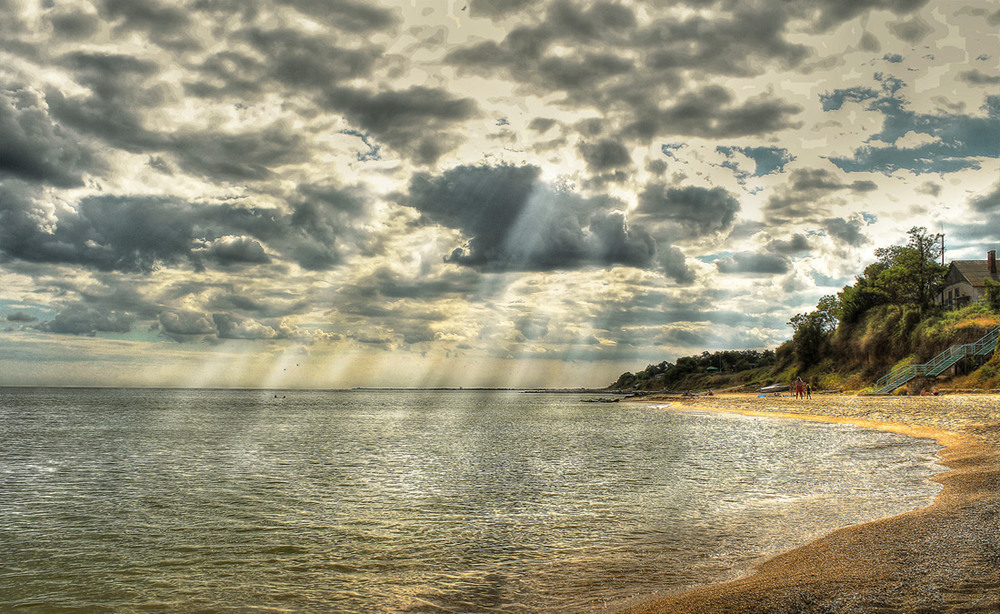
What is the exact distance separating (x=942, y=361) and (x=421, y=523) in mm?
57817

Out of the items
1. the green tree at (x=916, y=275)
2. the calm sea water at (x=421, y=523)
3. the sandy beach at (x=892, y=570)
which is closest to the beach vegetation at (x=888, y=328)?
the green tree at (x=916, y=275)

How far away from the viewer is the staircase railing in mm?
50688

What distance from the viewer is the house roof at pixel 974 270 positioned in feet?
250

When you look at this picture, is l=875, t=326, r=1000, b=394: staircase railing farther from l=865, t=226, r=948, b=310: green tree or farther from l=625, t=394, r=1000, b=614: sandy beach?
l=625, t=394, r=1000, b=614: sandy beach

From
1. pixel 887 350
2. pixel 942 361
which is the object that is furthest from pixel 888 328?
pixel 942 361

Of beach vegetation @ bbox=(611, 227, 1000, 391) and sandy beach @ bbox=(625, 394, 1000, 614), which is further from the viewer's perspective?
beach vegetation @ bbox=(611, 227, 1000, 391)

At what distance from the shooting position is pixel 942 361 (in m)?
54.2

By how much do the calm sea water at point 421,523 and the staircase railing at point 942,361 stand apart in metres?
31.4

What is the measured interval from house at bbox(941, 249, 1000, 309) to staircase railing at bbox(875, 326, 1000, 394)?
2457cm

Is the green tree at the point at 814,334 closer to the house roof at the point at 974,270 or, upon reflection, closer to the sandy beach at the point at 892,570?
the house roof at the point at 974,270

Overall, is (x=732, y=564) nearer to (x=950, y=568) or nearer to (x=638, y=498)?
(x=950, y=568)

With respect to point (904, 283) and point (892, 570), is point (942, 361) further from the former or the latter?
point (892, 570)

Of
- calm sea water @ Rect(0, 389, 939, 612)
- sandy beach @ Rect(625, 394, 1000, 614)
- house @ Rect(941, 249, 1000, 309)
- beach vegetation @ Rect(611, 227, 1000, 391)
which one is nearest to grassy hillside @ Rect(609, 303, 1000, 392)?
beach vegetation @ Rect(611, 227, 1000, 391)

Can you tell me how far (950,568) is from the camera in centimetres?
727
